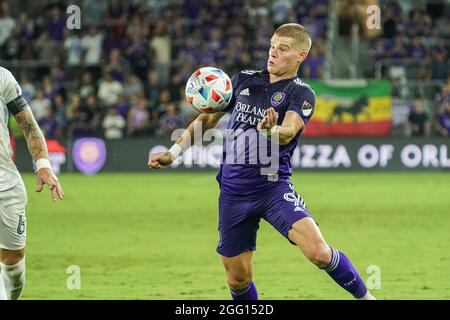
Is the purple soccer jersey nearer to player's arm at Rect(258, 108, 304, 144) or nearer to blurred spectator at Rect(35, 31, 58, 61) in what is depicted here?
player's arm at Rect(258, 108, 304, 144)

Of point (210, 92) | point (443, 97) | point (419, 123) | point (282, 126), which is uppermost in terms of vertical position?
point (210, 92)

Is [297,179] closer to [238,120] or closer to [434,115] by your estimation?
[434,115]

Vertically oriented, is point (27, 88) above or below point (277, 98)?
below

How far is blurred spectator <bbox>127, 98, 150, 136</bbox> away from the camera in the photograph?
76.9 feet

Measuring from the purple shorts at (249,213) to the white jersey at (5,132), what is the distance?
63.9 inches

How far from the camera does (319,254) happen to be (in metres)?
7.12

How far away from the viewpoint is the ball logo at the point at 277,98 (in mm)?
7523

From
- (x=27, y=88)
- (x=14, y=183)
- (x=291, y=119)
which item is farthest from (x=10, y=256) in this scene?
(x=27, y=88)

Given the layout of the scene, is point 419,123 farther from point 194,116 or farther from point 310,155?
point 194,116

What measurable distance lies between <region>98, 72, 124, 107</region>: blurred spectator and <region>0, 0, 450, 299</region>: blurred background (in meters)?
0.04

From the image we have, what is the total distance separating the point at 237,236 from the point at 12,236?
1.69 metres

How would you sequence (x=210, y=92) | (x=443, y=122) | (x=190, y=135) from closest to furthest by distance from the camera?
(x=210, y=92), (x=190, y=135), (x=443, y=122)

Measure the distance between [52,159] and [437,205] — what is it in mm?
9762

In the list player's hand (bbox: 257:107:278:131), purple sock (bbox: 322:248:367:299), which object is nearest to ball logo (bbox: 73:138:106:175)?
purple sock (bbox: 322:248:367:299)
